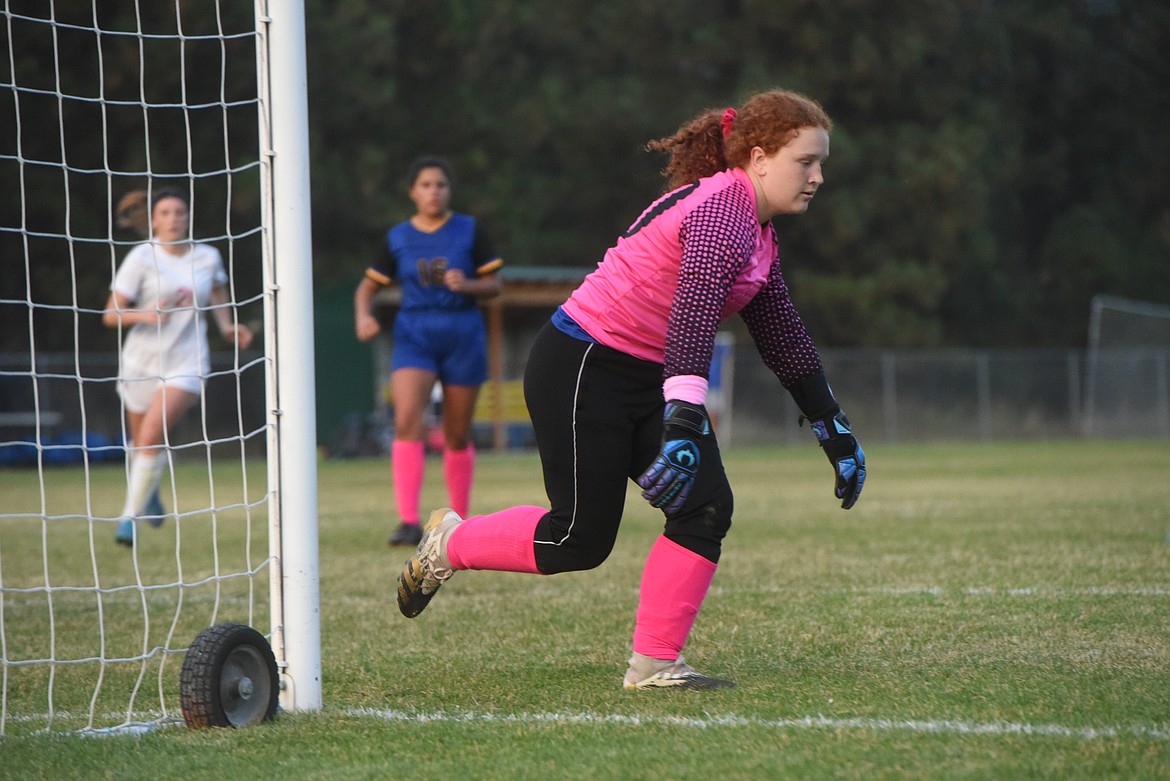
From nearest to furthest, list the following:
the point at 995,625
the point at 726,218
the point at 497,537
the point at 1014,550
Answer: the point at 726,218, the point at 497,537, the point at 995,625, the point at 1014,550

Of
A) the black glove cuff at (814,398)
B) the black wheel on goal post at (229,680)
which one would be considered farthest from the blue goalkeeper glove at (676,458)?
the black wheel on goal post at (229,680)

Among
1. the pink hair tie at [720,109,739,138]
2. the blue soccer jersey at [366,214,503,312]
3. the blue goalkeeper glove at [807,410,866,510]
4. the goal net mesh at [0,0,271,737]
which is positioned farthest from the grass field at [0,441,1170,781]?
the pink hair tie at [720,109,739,138]

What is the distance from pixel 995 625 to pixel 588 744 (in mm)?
2133

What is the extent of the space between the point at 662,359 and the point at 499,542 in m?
0.72

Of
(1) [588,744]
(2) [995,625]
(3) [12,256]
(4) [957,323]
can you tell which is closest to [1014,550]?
(2) [995,625]

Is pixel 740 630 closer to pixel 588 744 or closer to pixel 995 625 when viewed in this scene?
pixel 995 625

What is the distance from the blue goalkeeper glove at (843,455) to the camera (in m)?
4.23

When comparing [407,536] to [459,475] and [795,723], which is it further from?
[795,723]

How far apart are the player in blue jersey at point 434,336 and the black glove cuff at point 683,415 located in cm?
441

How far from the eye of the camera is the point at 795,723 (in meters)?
3.43

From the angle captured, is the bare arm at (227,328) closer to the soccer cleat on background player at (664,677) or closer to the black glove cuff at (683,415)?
the soccer cleat on background player at (664,677)

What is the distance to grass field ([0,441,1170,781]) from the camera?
10.3ft

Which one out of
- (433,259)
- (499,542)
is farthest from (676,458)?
(433,259)

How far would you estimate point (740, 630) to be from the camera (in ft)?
16.4
